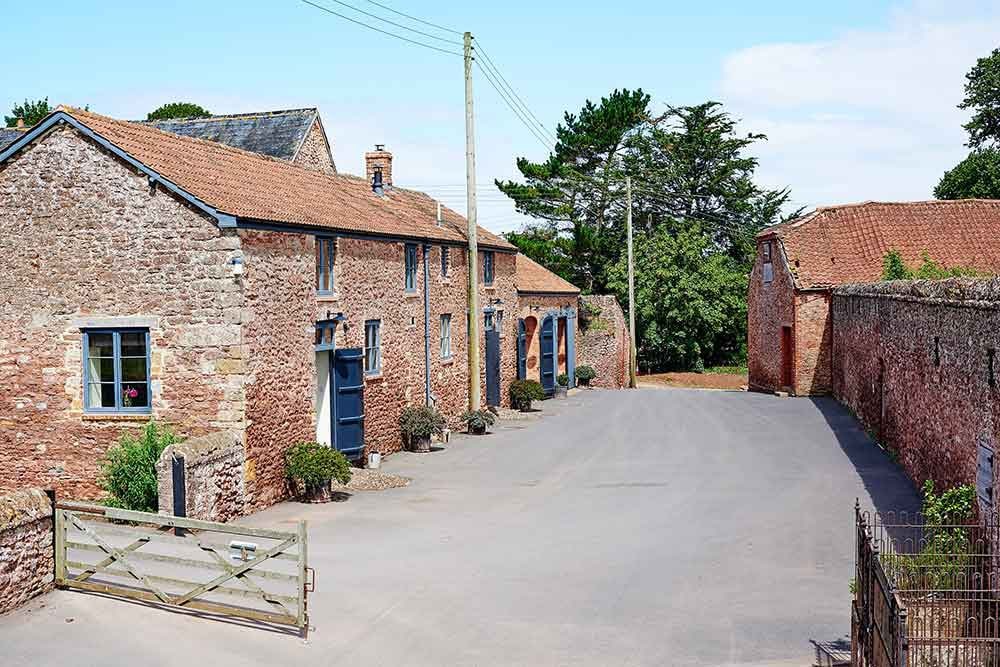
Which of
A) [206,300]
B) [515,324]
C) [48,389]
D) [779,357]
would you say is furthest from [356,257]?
[779,357]

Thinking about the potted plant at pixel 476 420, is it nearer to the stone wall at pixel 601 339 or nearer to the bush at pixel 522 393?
the bush at pixel 522 393

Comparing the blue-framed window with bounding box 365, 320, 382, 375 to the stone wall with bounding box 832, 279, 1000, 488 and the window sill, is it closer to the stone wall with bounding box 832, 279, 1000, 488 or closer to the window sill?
the window sill

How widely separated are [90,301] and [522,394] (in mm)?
17669

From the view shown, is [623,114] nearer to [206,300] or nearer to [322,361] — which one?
[322,361]

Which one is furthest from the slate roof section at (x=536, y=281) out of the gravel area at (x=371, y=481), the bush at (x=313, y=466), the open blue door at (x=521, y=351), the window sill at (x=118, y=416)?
the window sill at (x=118, y=416)

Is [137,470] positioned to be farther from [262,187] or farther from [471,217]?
[471,217]

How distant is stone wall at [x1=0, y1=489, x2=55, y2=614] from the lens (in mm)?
10789

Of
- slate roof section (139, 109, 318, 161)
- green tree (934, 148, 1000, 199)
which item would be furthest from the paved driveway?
green tree (934, 148, 1000, 199)

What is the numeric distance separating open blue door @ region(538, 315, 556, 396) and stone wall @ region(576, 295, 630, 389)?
6.29m

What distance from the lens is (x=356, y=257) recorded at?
2139 cm

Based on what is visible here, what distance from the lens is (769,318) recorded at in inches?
1451

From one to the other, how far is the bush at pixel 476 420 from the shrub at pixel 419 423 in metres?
2.78

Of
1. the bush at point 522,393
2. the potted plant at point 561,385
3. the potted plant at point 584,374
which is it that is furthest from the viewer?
the potted plant at point 584,374

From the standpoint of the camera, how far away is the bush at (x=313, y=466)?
17625 mm
